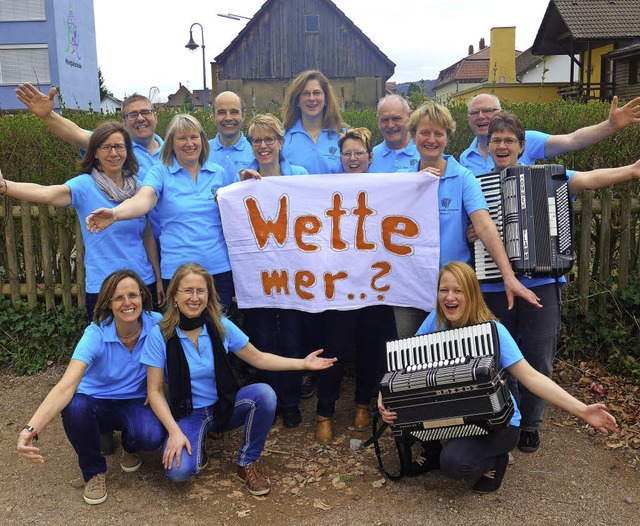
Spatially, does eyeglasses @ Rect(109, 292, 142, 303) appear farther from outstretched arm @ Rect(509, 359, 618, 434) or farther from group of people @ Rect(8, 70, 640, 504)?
outstretched arm @ Rect(509, 359, 618, 434)

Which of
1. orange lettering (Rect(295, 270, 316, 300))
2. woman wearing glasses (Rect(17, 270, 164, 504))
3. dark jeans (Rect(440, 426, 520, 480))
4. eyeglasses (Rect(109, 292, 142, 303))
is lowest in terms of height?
dark jeans (Rect(440, 426, 520, 480))

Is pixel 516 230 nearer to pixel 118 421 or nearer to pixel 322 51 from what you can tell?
pixel 118 421

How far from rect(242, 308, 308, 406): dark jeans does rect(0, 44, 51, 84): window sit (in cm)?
3784

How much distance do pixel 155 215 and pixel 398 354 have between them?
7.57 feet

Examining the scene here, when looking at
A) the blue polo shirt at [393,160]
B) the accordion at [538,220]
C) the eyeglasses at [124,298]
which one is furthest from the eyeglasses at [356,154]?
the eyeglasses at [124,298]

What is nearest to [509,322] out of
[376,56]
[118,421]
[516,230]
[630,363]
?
[516,230]

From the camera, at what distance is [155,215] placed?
16.4ft

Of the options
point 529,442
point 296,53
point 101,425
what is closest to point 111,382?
point 101,425

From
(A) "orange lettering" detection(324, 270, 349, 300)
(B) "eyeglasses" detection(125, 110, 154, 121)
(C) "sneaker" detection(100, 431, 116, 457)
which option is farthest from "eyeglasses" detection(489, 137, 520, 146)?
(C) "sneaker" detection(100, 431, 116, 457)

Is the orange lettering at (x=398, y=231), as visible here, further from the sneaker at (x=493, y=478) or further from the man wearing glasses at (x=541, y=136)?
the sneaker at (x=493, y=478)

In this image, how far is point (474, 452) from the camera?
381cm

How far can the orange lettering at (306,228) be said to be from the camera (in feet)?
15.8

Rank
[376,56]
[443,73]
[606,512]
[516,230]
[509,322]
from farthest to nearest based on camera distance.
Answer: [443,73], [376,56], [509,322], [516,230], [606,512]

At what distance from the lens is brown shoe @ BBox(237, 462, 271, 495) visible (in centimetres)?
408
